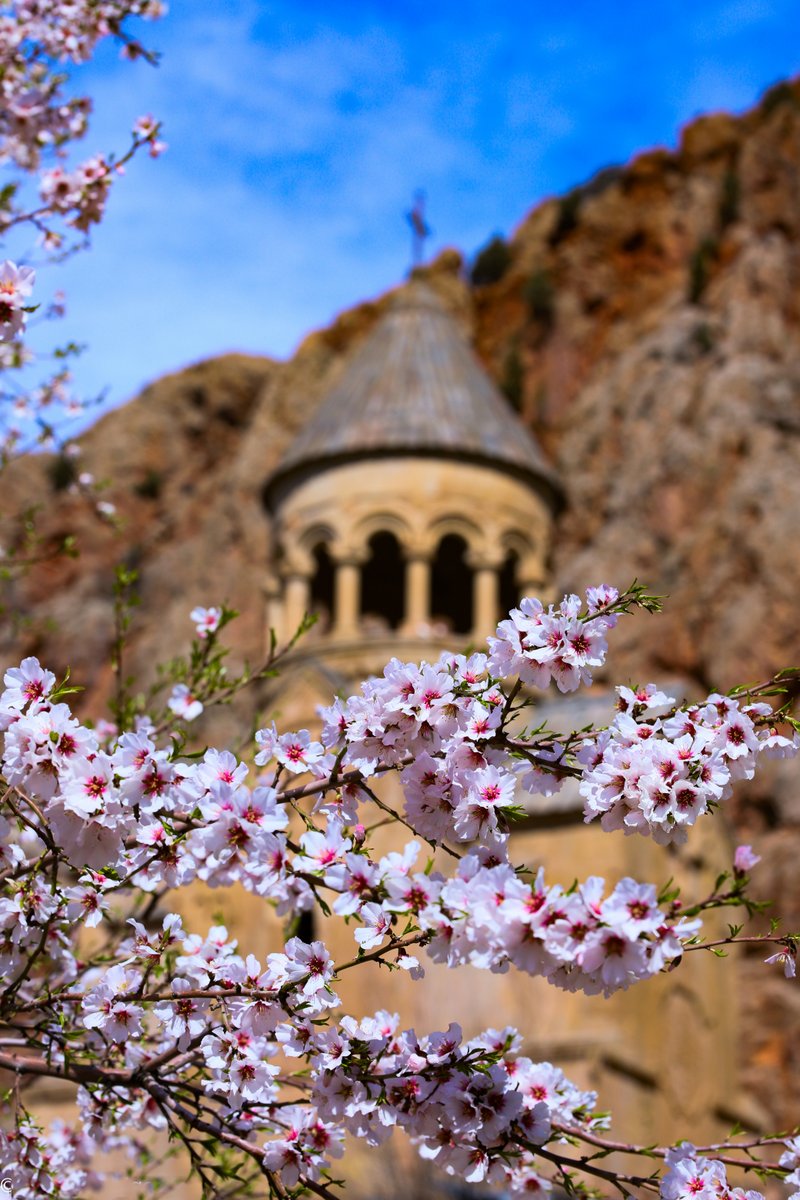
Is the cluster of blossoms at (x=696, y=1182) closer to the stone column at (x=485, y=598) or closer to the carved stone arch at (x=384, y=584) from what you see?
the stone column at (x=485, y=598)

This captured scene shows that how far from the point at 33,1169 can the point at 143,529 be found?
21.6m

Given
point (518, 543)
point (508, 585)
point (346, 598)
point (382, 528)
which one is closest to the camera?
point (346, 598)

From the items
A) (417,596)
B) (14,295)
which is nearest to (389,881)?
(14,295)

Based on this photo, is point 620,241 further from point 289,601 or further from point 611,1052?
point 611,1052

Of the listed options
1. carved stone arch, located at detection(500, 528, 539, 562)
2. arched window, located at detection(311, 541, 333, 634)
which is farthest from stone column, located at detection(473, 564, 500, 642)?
arched window, located at detection(311, 541, 333, 634)

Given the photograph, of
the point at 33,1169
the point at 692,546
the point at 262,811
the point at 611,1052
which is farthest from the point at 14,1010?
the point at 692,546

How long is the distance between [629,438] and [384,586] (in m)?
3.92

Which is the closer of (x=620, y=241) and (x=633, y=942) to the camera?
(x=633, y=942)

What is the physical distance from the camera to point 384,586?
19281 mm

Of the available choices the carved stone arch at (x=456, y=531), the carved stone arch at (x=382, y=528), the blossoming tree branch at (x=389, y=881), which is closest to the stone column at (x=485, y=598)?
the carved stone arch at (x=456, y=531)

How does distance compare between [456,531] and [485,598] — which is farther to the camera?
[456,531]

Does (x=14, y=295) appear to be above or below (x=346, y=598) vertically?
below

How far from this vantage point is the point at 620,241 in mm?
23219

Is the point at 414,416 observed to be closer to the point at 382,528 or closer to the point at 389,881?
the point at 382,528
